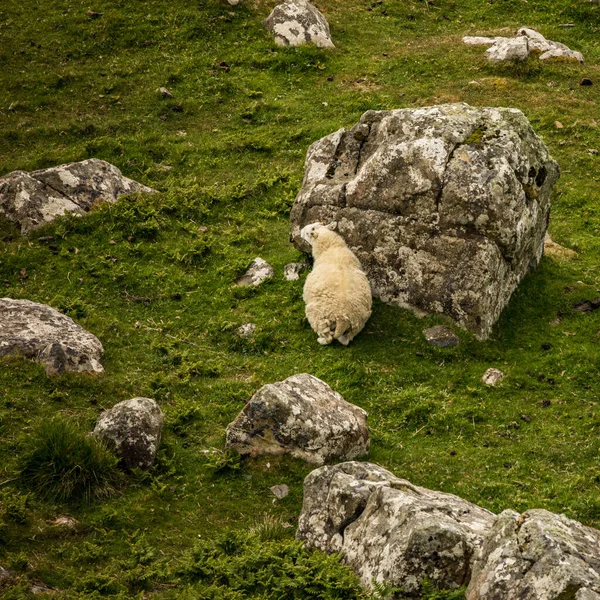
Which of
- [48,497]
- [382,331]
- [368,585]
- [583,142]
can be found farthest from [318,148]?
[368,585]

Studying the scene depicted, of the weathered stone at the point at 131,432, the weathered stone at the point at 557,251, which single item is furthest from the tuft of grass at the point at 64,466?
the weathered stone at the point at 557,251

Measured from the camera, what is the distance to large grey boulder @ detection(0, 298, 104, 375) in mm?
17453

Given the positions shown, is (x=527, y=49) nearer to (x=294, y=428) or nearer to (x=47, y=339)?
(x=294, y=428)

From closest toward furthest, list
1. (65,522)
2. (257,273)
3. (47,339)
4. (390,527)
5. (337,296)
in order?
(390,527) < (65,522) < (47,339) < (337,296) < (257,273)

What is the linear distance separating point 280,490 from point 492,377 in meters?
6.06

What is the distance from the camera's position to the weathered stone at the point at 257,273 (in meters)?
22.5

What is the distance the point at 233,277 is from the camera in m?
22.8

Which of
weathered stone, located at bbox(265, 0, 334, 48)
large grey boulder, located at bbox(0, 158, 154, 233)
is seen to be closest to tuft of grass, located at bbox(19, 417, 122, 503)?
large grey boulder, located at bbox(0, 158, 154, 233)

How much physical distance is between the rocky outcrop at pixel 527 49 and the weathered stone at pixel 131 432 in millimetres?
23803

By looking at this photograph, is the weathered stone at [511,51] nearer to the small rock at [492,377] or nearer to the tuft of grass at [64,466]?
the small rock at [492,377]

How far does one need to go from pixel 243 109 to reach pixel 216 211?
7.03 meters

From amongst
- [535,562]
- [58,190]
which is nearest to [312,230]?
[58,190]

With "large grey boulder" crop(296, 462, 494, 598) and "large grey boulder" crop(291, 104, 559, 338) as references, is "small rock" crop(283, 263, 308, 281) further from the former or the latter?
"large grey boulder" crop(296, 462, 494, 598)

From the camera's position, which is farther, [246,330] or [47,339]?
[246,330]
